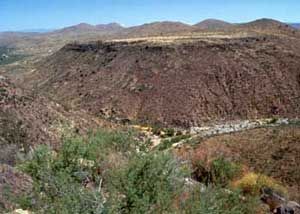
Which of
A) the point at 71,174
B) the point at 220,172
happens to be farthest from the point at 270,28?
the point at 71,174

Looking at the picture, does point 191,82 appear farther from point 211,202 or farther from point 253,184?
point 211,202

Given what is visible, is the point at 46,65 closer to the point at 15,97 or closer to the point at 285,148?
the point at 15,97

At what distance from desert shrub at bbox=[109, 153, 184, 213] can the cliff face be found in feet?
140

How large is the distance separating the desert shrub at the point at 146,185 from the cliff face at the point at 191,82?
4265 centimetres

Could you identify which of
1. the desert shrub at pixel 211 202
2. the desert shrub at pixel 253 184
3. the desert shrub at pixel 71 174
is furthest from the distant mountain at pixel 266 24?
the desert shrub at pixel 211 202

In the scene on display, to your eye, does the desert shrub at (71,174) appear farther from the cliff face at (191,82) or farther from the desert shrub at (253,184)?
the cliff face at (191,82)

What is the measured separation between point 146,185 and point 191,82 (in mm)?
50957

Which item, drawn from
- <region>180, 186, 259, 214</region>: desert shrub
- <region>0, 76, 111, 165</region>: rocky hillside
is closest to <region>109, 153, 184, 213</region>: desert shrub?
<region>180, 186, 259, 214</region>: desert shrub

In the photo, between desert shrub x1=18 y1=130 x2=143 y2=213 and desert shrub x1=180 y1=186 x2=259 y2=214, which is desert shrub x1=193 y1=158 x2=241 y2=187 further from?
desert shrub x1=180 y1=186 x2=259 y2=214

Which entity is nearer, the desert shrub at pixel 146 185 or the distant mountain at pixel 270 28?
the desert shrub at pixel 146 185

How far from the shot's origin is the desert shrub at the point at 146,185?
12555mm

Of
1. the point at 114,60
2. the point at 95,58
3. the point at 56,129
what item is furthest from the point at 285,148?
the point at 95,58

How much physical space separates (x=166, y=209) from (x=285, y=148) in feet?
66.7

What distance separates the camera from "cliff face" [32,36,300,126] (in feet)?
194
